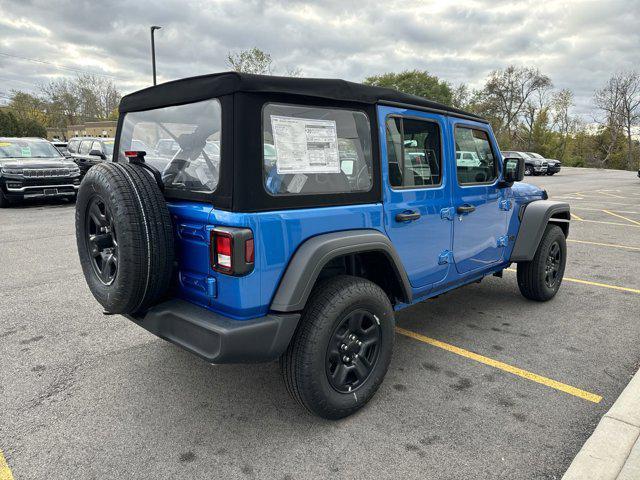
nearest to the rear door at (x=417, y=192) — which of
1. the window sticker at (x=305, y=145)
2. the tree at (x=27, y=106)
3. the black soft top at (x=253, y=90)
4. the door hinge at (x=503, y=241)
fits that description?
the black soft top at (x=253, y=90)

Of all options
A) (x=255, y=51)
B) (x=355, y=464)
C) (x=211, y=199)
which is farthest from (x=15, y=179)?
(x=255, y=51)

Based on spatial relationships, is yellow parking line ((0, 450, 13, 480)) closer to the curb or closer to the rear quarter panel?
the rear quarter panel

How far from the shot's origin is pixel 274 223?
2.21 m

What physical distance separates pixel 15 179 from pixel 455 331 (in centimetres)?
1108

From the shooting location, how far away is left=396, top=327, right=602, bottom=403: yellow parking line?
9.34ft

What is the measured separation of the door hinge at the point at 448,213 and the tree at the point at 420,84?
53.7m

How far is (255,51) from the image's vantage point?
3089 centimetres

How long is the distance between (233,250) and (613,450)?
2151mm

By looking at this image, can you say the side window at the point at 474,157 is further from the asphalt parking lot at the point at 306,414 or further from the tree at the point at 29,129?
the tree at the point at 29,129

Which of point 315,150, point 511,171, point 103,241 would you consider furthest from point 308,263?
point 511,171

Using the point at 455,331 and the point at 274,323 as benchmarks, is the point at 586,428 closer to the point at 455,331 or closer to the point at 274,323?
the point at 455,331

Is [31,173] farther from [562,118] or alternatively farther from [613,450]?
[562,118]

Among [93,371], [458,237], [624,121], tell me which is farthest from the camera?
[624,121]

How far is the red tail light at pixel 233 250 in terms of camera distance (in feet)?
6.88
